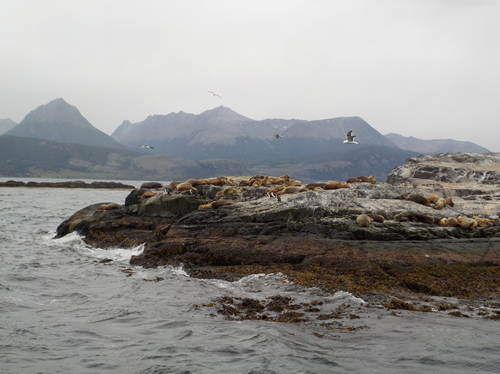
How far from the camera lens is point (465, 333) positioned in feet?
26.2

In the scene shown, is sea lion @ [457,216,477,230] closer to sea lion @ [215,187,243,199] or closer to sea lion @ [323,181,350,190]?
sea lion @ [323,181,350,190]

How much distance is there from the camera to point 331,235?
1448 cm

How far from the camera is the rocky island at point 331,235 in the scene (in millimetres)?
11555

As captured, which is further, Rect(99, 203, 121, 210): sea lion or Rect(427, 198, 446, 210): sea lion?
Rect(99, 203, 121, 210): sea lion

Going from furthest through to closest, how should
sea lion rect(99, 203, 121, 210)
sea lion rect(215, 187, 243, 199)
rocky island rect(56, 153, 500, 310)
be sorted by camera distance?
sea lion rect(99, 203, 121, 210), sea lion rect(215, 187, 243, 199), rocky island rect(56, 153, 500, 310)

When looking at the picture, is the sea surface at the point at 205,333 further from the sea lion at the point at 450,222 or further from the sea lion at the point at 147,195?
the sea lion at the point at 147,195

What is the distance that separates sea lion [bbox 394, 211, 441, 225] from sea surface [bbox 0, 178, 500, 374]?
5.54 meters

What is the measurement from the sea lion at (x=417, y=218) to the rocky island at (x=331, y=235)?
0.11ft

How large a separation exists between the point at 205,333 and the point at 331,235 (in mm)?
7451

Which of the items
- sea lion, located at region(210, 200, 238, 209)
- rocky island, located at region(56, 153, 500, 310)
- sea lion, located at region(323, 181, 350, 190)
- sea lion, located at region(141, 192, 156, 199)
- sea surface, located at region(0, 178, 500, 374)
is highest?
sea lion, located at region(323, 181, 350, 190)

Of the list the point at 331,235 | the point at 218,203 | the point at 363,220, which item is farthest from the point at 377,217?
the point at 218,203

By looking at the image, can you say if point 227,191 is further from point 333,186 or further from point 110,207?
point 110,207

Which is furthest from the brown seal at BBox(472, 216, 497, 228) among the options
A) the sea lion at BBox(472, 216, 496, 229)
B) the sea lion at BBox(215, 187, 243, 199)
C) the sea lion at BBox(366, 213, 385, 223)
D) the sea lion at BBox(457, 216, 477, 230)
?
the sea lion at BBox(215, 187, 243, 199)

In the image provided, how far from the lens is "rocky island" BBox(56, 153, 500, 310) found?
11.6 metres
